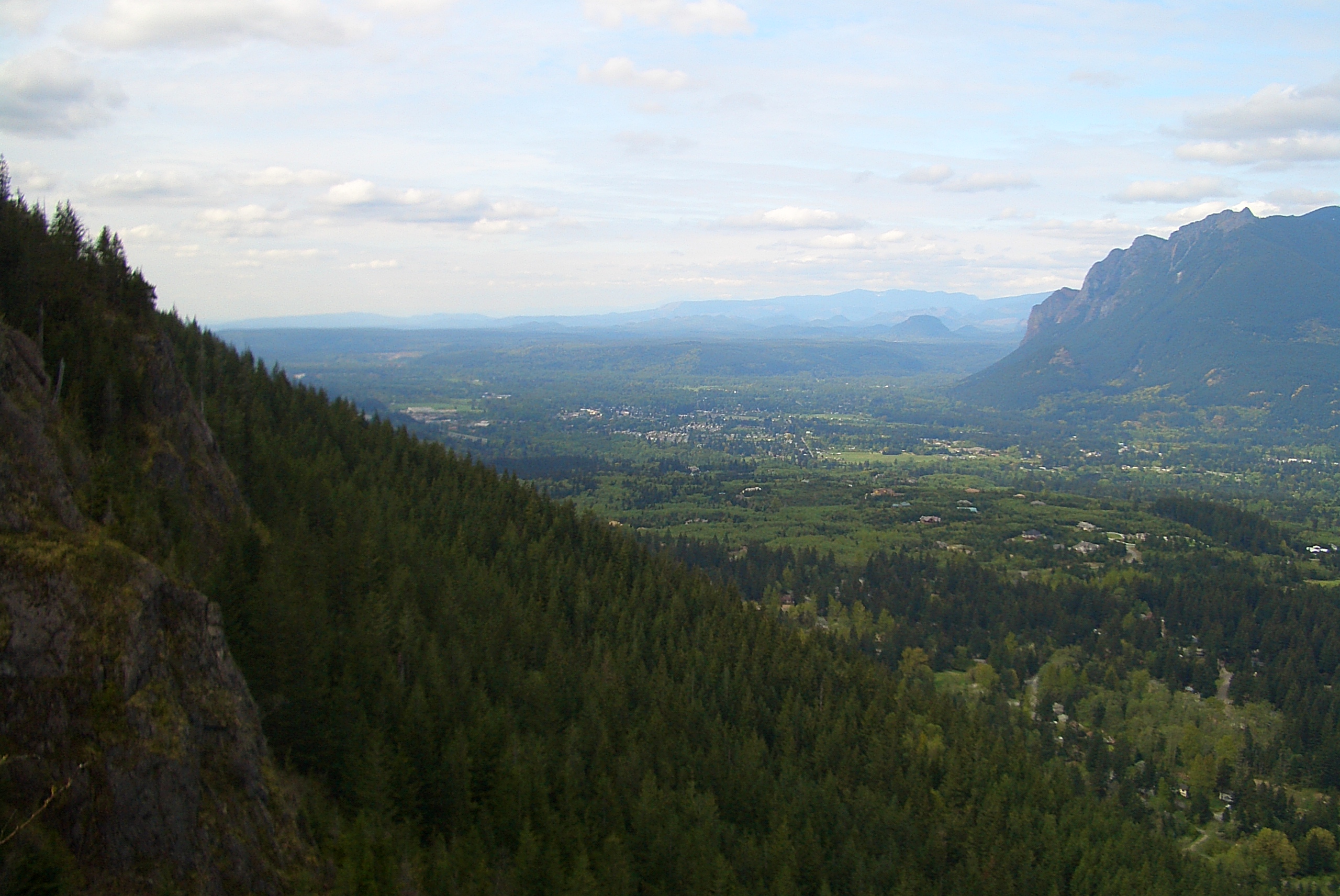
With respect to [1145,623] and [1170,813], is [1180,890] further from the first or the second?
[1145,623]

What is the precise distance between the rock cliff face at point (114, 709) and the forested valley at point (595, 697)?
0.93 meters

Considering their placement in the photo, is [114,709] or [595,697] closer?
[114,709]

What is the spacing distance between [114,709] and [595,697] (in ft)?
120

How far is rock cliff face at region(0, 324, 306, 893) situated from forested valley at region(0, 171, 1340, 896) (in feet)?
3.05

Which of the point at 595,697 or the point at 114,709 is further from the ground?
the point at 114,709

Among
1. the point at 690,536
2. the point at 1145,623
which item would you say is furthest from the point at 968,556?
the point at 690,536

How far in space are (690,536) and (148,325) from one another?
401 ft

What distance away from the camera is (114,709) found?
84.1 feet

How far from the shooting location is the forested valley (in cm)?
3872

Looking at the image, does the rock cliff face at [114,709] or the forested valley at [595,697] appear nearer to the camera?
the rock cliff face at [114,709]

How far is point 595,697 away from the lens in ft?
195

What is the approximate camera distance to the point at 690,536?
6634 inches

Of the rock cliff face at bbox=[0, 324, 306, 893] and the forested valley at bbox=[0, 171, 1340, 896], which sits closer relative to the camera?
the rock cliff face at bbox=[0, 324, 306, 893]

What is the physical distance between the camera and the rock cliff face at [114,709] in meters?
23.8
